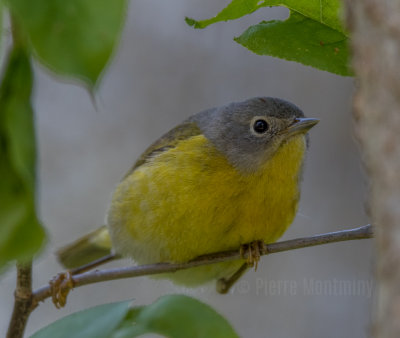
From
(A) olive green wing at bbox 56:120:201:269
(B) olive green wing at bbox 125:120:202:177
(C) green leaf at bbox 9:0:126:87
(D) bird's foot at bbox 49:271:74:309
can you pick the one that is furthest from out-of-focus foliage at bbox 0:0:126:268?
(A) olive green wing at bbox 56:120:201:269

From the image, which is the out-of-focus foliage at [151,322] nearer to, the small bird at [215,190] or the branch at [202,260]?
the branch at [202,260]

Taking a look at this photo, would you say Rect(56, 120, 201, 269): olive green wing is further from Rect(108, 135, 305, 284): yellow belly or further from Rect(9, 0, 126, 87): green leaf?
Rect(9, 0, 126, 87): green leaf

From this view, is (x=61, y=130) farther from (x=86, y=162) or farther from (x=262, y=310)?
(x=262, y=310)

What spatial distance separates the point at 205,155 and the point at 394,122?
2595mm

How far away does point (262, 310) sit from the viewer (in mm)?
7188

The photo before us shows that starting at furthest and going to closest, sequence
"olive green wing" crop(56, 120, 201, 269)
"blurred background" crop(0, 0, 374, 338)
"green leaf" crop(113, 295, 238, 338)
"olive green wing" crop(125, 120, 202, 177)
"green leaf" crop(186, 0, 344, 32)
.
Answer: "blurred background" crop(0, 0, 374, 338)
"olive green wing" crop(56, 120, 201, 269)
"olive green wing" crop(125, 120, 202, 177)
"green leaf" crop(186, 0, 344, 32)
"green leaf" crop(113, 295, 238, 338)

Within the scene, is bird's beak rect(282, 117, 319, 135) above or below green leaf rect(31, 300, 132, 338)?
above

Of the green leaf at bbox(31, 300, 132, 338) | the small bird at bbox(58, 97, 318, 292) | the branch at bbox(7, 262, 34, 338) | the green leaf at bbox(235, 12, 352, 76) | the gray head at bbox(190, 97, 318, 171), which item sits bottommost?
the branch at bbox(7, 262, 34, 338)

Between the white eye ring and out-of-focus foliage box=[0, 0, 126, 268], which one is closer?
out-of-focus foliage box=[0, 0, 126, 268]

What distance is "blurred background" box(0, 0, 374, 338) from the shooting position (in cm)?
707

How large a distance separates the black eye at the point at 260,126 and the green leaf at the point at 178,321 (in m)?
1.96


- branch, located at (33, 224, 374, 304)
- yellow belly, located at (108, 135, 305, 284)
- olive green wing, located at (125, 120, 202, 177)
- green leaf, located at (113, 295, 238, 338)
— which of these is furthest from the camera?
olive green wing, located at (125, 120, 202, 177)

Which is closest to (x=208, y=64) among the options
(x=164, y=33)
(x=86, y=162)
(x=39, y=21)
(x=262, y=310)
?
(x=164, y=33)

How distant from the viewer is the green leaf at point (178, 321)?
165 cm
